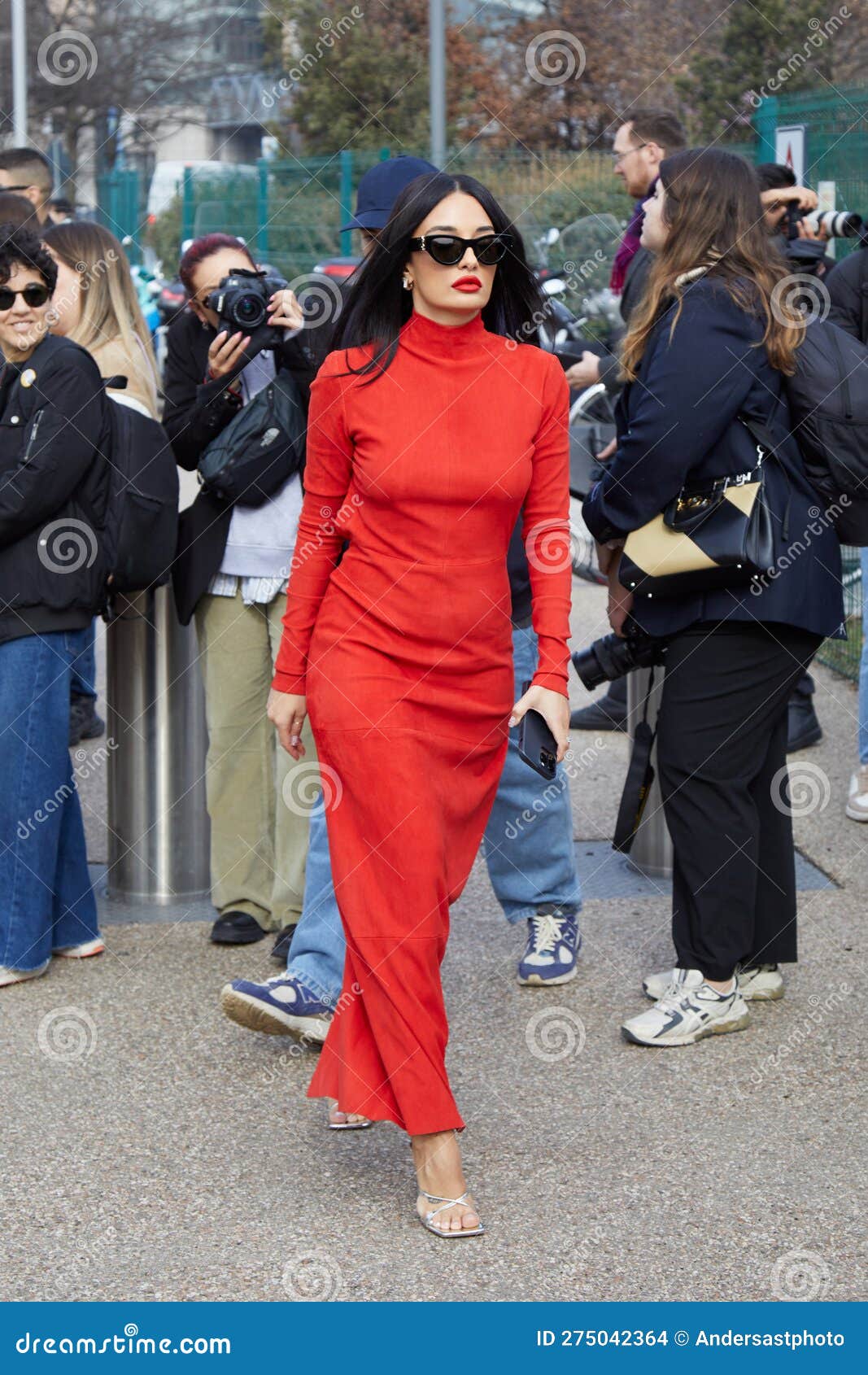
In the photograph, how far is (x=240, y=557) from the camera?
5.40 m

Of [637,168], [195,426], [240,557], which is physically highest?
[637,168]

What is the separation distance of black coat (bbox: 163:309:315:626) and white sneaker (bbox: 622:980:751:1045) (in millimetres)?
1743

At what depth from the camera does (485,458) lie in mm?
3812

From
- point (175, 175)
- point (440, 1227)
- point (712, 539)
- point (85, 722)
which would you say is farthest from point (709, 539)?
point (175, 175)

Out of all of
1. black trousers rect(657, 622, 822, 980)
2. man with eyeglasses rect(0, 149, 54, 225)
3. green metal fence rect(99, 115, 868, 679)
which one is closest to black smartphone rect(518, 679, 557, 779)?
black trousers rect(657, 622, 822, 980)

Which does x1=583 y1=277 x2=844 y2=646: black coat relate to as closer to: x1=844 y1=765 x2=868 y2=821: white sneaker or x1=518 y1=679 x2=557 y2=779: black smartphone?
x1=518 y1=679 x2=557 y2=779: black smartphone

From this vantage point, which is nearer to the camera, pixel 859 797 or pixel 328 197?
pixel 859 797

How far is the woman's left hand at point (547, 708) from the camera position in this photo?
378 cm

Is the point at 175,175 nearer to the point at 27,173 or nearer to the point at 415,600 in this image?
the point at 27,173

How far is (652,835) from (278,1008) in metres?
2.05

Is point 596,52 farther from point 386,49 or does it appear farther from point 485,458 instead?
point 485,458

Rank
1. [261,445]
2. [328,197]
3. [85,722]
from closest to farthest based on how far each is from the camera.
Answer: [261,445] → [85,722] → [328,197]

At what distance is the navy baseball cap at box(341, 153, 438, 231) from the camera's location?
4703 millimetres

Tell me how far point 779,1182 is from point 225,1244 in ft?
3.80
